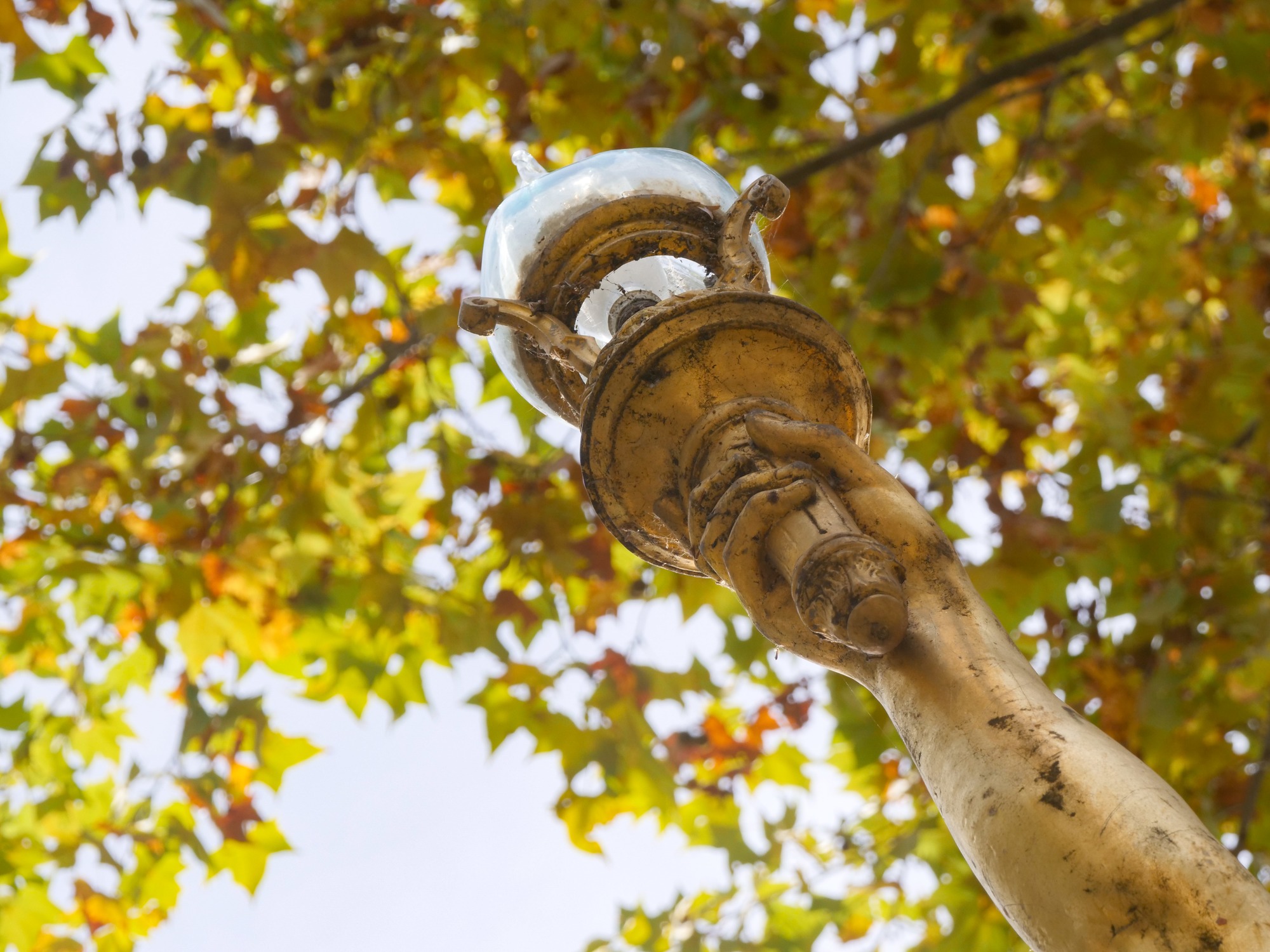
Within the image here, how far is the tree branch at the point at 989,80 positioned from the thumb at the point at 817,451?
2.16 metres

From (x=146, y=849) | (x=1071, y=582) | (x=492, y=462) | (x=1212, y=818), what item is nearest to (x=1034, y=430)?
(x=1071, y=582)

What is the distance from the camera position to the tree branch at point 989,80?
3098 millimetres

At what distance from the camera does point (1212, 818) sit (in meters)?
3.57

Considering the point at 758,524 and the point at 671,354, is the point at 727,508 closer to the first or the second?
the point at 758,524

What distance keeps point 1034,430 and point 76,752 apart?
4.51 meters

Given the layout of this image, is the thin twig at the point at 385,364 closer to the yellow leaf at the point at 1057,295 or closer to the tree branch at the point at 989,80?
the tree branch at the point at 989,80

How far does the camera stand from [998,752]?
905 mm

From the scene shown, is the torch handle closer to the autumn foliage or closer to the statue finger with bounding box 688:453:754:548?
the statue finger with bounding box 688:453:754:548

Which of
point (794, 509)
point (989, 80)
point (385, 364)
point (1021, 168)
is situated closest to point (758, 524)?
point (794, 509)

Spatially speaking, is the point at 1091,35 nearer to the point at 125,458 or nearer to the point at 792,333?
the point at 792,333

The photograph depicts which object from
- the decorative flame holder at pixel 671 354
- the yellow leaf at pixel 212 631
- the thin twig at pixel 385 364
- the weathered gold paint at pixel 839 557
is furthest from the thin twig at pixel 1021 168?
the yellow leaf at pixel 212 631

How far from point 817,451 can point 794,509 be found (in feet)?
0.36

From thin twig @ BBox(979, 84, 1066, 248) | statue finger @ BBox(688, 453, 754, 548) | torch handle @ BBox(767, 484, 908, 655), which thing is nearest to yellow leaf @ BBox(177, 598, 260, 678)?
thin twig @ BBox(979, 84, 1066, 248)

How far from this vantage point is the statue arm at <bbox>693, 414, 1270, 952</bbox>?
0.79m
